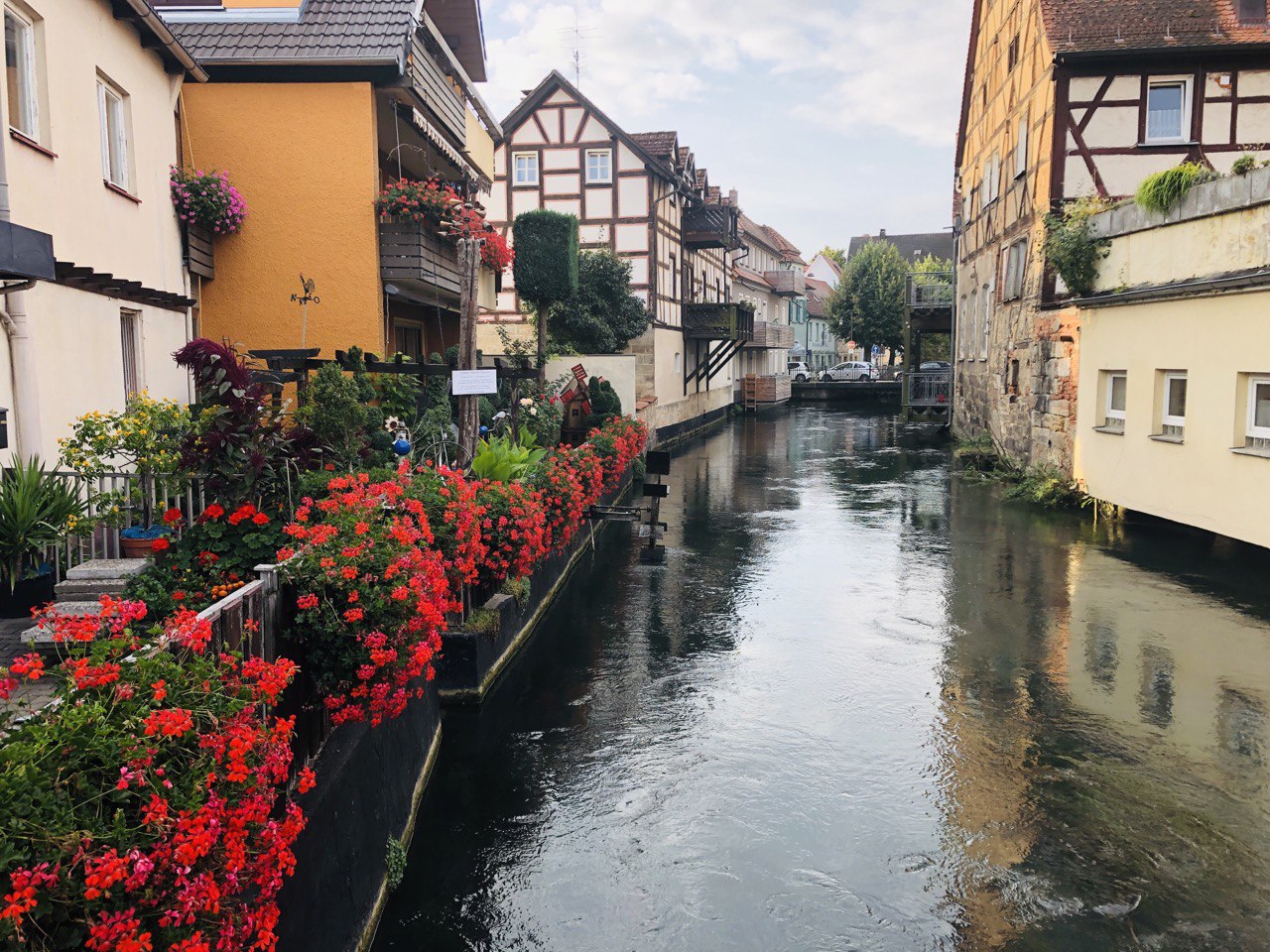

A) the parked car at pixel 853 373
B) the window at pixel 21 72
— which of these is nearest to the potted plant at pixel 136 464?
the window at pixel 21 72

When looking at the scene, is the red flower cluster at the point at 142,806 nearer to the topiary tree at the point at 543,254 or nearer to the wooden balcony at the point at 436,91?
the wooden balcony at the point at 436,91

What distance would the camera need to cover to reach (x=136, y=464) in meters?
7.66

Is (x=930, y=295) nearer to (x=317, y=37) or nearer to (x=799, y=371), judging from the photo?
(x=799, y=371)

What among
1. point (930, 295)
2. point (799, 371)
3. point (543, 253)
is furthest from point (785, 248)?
point (543, 253)

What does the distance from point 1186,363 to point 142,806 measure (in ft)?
50.0

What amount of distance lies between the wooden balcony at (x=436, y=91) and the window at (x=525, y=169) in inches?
603

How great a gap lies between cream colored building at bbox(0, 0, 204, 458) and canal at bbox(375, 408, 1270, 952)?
15.4 ft

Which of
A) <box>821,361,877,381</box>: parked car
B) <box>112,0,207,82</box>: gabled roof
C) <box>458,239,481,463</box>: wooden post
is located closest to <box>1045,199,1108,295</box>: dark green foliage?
<box>458,239,481,463</box>: wooden post

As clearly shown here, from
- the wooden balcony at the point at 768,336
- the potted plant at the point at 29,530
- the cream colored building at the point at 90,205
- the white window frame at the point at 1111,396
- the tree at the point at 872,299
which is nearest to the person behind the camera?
the potted plant at the point at 29,530

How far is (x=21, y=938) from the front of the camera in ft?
7.91

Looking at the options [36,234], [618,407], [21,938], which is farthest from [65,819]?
[618,407]

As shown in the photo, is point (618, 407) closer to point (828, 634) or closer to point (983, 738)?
point (828, 634)

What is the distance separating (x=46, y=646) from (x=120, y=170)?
23.3 ft

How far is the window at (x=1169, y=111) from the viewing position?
20.4 metres
